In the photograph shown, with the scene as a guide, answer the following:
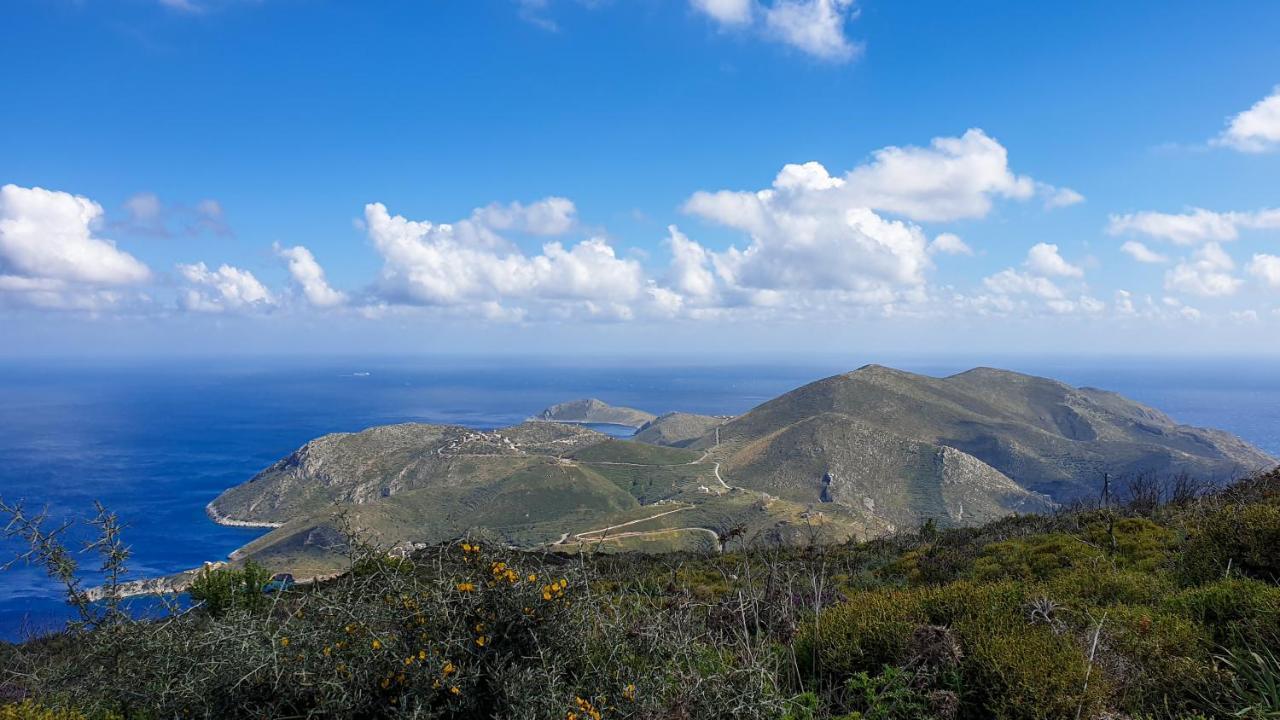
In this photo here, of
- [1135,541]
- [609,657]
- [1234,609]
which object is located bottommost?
[1135,541]

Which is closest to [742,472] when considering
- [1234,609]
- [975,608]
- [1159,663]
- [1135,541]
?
[1135,541]

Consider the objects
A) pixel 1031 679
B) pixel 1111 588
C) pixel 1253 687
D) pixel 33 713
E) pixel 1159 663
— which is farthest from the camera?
pixel 1111 588

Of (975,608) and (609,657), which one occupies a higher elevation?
(609,657)

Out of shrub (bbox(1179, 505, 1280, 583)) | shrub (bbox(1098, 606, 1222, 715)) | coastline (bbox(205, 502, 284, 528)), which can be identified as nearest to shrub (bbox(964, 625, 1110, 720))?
shrub (bbox(1098, 606, 1222, 715))

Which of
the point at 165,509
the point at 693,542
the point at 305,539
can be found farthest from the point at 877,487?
the point at 165,509

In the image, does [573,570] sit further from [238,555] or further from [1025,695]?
[238,555]

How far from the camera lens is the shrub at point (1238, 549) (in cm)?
743

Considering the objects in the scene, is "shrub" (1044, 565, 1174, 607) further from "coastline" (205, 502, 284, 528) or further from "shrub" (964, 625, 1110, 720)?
"coastline" (205, 502, 284, 528)

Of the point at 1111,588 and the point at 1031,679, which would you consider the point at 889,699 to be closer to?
the point at 1031,679

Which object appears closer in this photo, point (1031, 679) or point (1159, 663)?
point (1031, 679)

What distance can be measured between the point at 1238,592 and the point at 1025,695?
136 inches

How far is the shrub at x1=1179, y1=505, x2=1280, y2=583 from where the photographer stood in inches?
292

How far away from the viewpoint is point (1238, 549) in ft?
25.6

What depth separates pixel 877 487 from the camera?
112 meters
